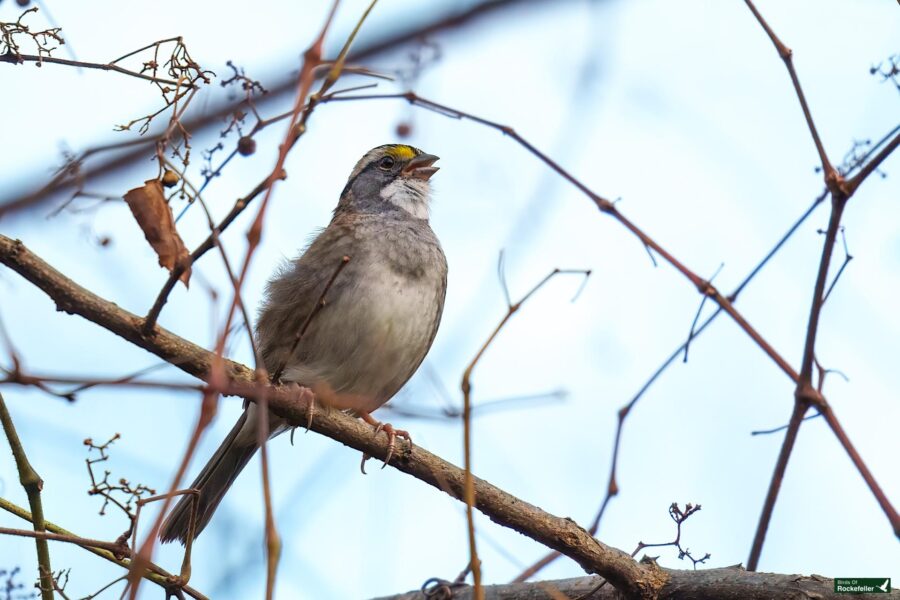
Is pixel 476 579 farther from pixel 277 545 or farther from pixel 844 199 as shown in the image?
pixel 844 199

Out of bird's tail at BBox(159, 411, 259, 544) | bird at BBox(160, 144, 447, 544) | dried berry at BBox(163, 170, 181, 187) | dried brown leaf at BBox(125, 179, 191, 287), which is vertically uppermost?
bird at BBox(160, 144, 447, 544)

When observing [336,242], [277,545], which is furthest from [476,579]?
[336,242]

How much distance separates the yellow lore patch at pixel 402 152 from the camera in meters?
6.91

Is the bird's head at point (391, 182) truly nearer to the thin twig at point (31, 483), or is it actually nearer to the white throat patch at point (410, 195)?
the white throat patch at point (410, 195)

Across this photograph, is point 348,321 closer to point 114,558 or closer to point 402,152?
point 402,152

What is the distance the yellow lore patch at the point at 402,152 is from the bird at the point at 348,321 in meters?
0.81

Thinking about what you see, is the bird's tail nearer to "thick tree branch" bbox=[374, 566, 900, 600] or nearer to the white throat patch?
"thick tree branch" bbox=[374, 566, 900, 600]

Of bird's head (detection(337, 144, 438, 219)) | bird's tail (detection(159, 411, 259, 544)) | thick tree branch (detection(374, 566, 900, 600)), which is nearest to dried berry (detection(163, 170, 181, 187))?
thick tree branch (detection(374, 566, 900, 600))

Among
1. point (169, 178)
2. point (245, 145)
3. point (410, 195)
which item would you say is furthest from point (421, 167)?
point (169, 178)

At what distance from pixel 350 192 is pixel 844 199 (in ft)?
13.8

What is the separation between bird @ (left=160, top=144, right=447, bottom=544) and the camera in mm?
5445

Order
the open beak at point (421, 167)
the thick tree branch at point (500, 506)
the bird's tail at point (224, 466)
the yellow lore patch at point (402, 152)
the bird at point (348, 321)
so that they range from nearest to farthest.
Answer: the thick tree branch at point (500, 506) → the bird at point (348, 321) → the bird's tail at point (224, 466) → the open beak at point (421, 167) → the yellow lore patch at point (402, 152)

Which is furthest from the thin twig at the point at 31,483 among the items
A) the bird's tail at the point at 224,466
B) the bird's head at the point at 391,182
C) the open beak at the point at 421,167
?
the open beak at the point at 421,167

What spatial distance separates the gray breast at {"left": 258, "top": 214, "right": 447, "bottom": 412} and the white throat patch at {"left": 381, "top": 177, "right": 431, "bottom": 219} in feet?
1.57
